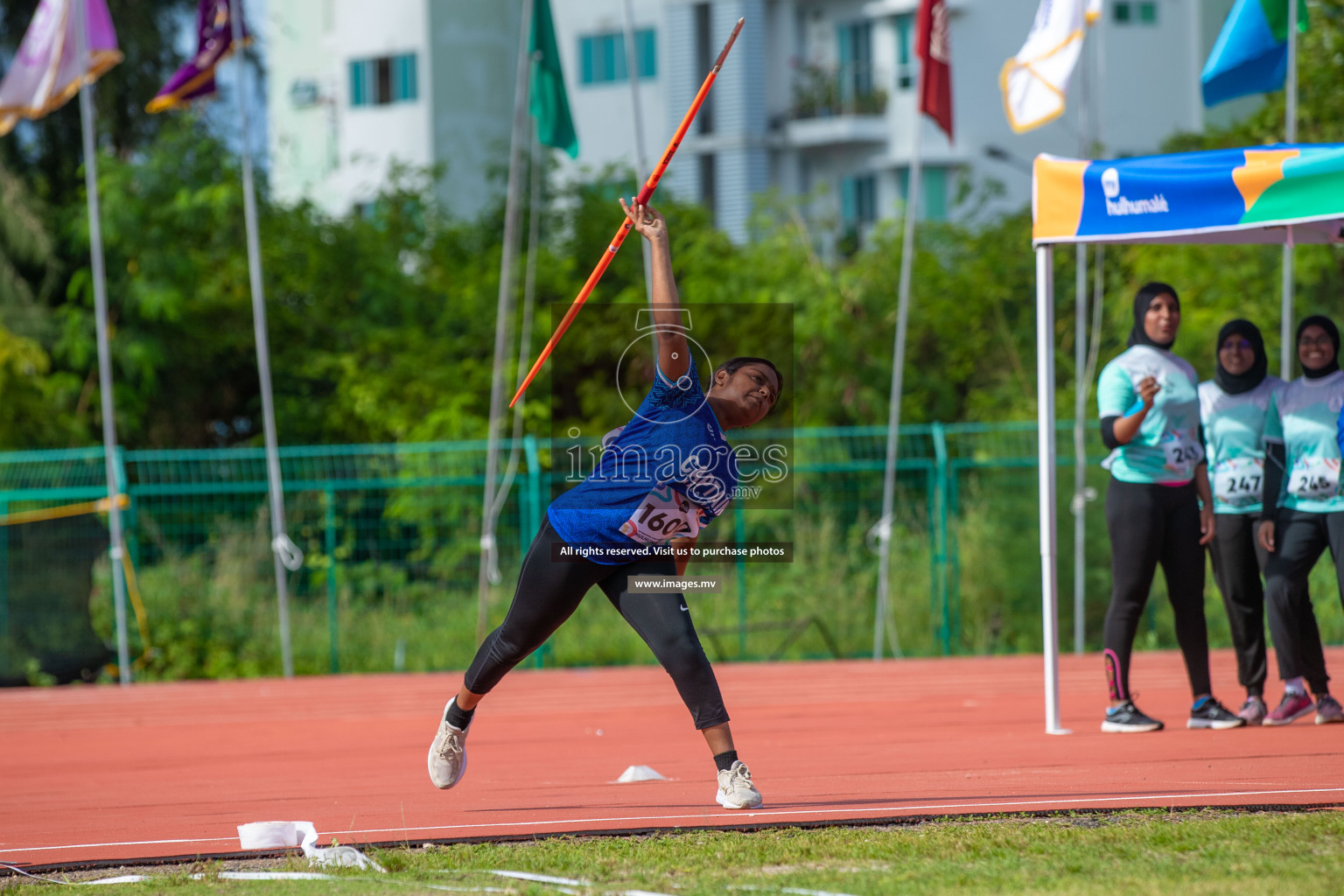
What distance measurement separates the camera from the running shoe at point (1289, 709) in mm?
7621

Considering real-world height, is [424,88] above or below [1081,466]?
Answer: above

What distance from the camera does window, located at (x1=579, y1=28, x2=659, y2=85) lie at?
3322 centimetres

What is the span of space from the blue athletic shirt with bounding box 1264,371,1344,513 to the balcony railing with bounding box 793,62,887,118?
86.4ft

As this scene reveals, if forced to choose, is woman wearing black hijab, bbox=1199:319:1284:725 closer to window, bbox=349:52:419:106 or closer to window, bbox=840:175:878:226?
window, bbox=840:175:878:226

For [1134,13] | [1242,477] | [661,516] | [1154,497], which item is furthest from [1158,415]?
[1134,13]

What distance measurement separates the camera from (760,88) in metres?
33.4

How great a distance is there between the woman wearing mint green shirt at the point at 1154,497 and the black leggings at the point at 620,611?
2.92 m

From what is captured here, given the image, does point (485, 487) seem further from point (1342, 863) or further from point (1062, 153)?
point (1062, 153)

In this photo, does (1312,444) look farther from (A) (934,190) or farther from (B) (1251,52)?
(A) (934,190)

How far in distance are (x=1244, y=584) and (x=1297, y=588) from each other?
0.98 feet

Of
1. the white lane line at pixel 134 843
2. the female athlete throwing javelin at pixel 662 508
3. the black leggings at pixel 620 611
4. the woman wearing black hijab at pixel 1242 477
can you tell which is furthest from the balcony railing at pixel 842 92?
the white lane line at pixel 134 843

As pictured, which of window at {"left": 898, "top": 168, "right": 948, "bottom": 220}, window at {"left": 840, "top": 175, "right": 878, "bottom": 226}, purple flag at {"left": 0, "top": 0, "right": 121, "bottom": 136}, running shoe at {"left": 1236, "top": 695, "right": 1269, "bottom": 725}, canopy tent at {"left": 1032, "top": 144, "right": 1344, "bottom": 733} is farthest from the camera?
window at {"left": 840, "top": 175, "right": 878, "bottom": 226}

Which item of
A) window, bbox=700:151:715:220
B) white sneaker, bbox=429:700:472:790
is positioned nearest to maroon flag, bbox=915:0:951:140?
white sneaker, bbox=429:700:472:790

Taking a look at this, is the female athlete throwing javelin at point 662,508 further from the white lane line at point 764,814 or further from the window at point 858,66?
the window at point 858,66
